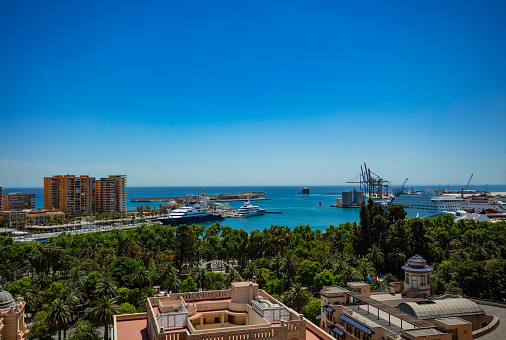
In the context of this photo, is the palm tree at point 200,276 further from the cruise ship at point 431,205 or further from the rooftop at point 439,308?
the cruise ship at point 431,205

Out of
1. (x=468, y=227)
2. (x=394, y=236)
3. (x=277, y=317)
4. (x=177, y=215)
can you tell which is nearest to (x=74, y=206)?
(x=177, y=215)

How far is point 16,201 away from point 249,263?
445 ft

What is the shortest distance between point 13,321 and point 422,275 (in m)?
30.6

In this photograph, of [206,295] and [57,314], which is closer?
[206,295]

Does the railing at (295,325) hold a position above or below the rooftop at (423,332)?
above

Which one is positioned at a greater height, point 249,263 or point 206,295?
point 206,295

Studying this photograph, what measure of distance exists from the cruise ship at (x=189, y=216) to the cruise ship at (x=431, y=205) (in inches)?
2654

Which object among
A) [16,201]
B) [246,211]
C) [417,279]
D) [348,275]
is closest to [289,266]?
[348,275]

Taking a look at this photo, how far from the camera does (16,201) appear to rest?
143 meters

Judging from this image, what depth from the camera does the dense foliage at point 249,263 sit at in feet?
118

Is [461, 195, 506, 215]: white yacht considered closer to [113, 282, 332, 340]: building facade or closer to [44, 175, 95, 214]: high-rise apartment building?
[113, 282, 332, 340]: building facade

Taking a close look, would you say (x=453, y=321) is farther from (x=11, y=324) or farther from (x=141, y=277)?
(x=141, y=277)

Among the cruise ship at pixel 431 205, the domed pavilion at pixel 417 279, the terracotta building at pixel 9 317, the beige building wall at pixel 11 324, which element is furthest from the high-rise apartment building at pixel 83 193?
the domed pavilion at pixel 417 279

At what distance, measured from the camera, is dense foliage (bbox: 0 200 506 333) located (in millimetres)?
36000
